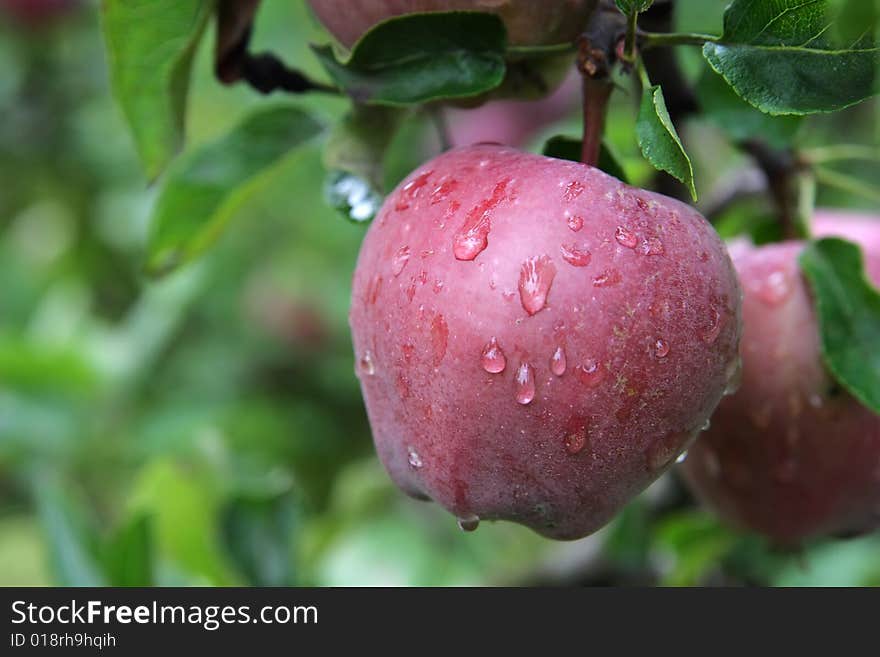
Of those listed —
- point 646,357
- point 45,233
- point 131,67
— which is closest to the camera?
point 646,357

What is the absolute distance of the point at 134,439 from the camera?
160cm

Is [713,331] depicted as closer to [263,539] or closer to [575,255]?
[575,255]

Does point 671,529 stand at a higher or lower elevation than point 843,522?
lower

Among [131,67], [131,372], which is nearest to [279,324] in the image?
[131,372]

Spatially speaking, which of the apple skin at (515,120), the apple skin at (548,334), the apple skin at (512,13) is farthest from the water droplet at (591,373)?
the apple skin at (515,120)

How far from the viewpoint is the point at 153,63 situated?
726mm

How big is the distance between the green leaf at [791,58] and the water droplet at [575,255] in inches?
4.9

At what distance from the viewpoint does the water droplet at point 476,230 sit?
1.83 feet

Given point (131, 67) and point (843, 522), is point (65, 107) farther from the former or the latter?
point (843, 522)

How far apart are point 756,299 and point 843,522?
0.65 feet

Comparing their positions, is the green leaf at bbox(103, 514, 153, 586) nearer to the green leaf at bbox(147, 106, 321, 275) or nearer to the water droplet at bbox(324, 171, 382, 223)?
the green leaf at bbox(147, 106, 321, 275)

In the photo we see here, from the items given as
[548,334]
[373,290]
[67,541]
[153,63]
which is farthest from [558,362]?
[67,541]

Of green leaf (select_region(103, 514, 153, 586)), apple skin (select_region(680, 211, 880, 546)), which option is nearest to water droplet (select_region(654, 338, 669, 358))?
apple skin (select_region(680, 211, 880, 546))

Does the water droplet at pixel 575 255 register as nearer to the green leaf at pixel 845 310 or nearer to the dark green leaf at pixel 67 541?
the green leaf at pixel 845 310
